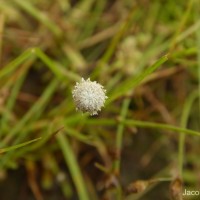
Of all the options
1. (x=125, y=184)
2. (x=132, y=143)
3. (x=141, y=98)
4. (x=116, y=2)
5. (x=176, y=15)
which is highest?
(x=116, y=2)

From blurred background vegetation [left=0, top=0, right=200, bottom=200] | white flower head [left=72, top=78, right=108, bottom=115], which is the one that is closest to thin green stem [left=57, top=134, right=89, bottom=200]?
blurred background vegetation [left=0, top=0, right=200, bottom=200]

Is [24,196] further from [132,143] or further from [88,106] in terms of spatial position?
[88,106]

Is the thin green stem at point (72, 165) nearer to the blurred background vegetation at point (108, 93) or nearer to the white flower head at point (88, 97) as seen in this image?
the blurred background vegetation at point (108, 93)

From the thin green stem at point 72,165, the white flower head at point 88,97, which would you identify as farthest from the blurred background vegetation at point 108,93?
the white flower head at point 88,97

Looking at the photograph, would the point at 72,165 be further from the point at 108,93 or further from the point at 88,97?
the point at 88,97

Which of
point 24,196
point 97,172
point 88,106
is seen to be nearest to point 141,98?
point 97,172

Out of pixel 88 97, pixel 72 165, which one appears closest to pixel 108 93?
pixel 72 165

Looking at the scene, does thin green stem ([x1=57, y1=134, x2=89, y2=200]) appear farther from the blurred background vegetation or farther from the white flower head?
the white flower head
